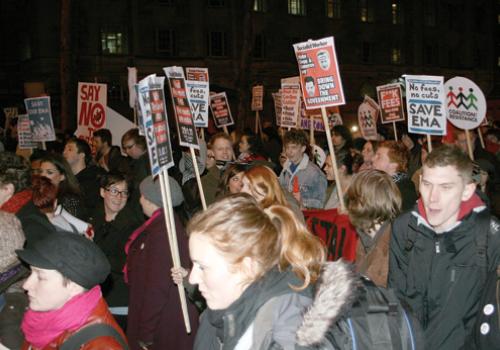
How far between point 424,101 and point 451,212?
16.4ft

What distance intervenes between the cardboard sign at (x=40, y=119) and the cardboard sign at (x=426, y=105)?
633 cm

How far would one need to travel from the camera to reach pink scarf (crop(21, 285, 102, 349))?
3.12 m

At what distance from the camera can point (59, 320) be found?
3123mm

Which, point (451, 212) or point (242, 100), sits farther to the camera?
point (242, 100)

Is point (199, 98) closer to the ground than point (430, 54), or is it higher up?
closer to the ground

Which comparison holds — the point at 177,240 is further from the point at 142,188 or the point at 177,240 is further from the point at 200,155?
the point at 200,155

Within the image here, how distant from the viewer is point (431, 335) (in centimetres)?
384

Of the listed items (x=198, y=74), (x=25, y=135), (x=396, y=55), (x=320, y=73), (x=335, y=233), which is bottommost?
(x=335, y=233)

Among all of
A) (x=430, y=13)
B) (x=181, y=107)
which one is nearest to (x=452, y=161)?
→ (x=181, y=107)

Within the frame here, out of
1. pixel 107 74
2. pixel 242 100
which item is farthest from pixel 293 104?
pixel 107 74

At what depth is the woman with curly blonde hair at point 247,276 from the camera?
8.20 ft

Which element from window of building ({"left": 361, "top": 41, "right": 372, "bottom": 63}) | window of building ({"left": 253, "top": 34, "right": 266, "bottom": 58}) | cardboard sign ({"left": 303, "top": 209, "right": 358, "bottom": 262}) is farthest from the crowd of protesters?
window of building ({"left": 361, "top": 41, "right": 372, "bottom": 63})

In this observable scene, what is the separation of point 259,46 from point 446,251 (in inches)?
1644

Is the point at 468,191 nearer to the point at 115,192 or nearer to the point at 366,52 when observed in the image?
the point at 115,192
